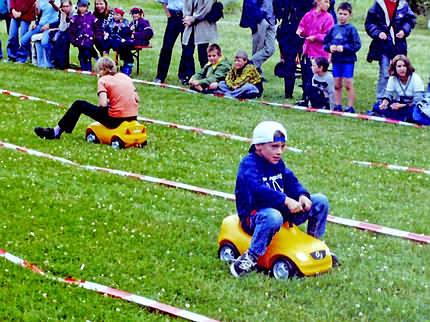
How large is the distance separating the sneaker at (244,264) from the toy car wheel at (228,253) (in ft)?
0.99

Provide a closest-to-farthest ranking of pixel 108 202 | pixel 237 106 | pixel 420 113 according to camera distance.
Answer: pixel 108 202 < pixel 420 113 < pixel 237 106

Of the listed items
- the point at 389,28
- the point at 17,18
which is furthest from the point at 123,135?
the point at 17,18

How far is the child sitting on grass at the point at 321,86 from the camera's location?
14011mm

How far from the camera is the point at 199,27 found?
16.5m

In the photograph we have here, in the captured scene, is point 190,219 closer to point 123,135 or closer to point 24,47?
point 123,135

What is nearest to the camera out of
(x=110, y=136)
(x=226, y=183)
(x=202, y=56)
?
(x=226, y=183)

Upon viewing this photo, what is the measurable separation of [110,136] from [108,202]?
2.70 meters

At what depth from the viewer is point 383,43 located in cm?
1486

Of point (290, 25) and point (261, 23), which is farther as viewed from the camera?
point (261, 23)

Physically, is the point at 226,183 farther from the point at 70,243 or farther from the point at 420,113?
the point at 420,113

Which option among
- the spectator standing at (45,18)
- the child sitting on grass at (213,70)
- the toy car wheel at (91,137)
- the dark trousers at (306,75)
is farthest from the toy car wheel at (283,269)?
the spectator standing at (45,18)

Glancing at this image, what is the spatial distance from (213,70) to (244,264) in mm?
9380

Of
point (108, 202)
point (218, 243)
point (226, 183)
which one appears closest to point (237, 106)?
point (226, 183)

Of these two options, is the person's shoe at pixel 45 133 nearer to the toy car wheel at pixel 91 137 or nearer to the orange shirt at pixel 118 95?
the toy car wheel at pixel 91 137
